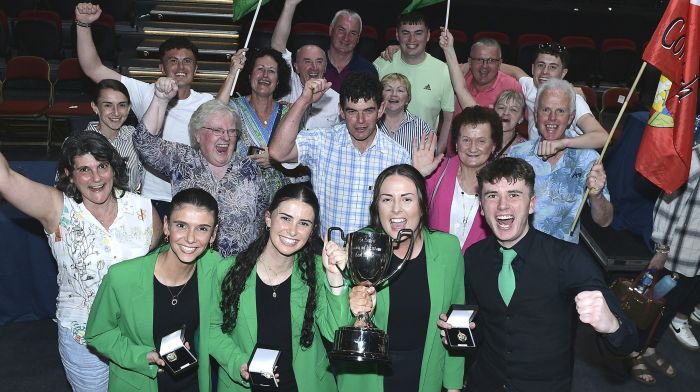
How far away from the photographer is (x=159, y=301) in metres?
2.94

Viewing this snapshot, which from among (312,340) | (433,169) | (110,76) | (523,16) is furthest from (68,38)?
(312,340)

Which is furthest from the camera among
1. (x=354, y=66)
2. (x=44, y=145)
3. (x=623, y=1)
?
(x=623, y=1)

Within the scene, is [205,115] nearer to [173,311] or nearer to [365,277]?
[173,311]

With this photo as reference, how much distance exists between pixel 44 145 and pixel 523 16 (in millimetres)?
7049

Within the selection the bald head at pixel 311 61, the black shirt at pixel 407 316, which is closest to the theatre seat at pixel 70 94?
the bald head at pixel 311 61

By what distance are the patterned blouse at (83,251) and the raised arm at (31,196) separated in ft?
0.13

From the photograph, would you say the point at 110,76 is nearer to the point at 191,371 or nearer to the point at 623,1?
the point at 191,371

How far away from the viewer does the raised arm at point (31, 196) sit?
2963 millimetres

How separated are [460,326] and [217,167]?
5.26 ft

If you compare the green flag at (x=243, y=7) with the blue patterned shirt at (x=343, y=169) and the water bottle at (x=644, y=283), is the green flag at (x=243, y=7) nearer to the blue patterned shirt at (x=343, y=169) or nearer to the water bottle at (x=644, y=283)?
the blue patterned shirt at (x=343, y=169)

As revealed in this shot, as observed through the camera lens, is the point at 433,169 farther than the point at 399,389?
Yes

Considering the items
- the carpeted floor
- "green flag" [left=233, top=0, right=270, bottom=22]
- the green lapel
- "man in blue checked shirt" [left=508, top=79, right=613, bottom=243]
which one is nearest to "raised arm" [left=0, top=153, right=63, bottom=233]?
the carpeted floor

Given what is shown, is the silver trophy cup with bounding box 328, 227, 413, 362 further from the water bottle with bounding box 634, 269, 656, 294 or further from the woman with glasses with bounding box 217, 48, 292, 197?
the water bottle with bounding box 634, 269, 656, 294

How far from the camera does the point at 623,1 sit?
1142cm
